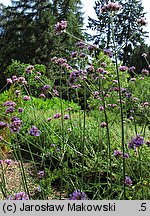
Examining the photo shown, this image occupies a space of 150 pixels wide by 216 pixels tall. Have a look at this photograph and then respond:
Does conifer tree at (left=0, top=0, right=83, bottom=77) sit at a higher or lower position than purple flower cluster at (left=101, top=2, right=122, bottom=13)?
higher

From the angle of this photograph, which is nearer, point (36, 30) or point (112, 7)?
point (112, 7)

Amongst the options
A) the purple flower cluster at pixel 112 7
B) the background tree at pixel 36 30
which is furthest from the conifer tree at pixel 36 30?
the purple flower cluster at pixel 112 7

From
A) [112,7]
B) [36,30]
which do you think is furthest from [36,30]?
[112,7]

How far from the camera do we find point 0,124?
1745 millimetres

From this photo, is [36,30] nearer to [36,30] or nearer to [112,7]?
[36,30]

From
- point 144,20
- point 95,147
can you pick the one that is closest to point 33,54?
point 95,147

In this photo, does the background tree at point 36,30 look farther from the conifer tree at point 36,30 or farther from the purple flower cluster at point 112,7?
the purple flower cluster at point 112,7

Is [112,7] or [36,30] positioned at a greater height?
[36,30]

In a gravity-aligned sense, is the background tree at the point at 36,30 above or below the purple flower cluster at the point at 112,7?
above

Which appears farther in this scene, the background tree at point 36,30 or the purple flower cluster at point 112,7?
the background tree at point 36,30

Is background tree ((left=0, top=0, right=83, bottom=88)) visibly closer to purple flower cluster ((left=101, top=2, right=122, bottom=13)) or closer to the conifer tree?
the conifer tree

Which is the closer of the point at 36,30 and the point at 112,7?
the point at 112,7

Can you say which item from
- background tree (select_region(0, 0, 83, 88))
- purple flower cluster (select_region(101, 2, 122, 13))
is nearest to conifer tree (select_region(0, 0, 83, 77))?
background tree (select_region(0, 0, 83, 88))
